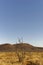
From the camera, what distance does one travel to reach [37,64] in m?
23.1

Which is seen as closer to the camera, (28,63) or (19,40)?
(28,63)

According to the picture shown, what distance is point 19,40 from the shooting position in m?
34.7

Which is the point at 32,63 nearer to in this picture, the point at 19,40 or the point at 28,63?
the point at 28,63

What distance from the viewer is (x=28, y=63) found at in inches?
899

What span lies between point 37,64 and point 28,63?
1.23 metres

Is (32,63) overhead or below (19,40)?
below


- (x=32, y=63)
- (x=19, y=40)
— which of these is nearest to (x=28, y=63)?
(x=32, y=63)

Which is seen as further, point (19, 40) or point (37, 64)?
point (19, 40)

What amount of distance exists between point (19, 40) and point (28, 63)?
39.9ft

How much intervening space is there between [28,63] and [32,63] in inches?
21.9

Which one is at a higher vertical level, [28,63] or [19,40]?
[19,40]

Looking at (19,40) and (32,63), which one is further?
(19,40)

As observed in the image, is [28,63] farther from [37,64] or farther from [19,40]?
[19,40]

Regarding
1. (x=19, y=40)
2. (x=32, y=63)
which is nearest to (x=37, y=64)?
(x=32, y=63)
